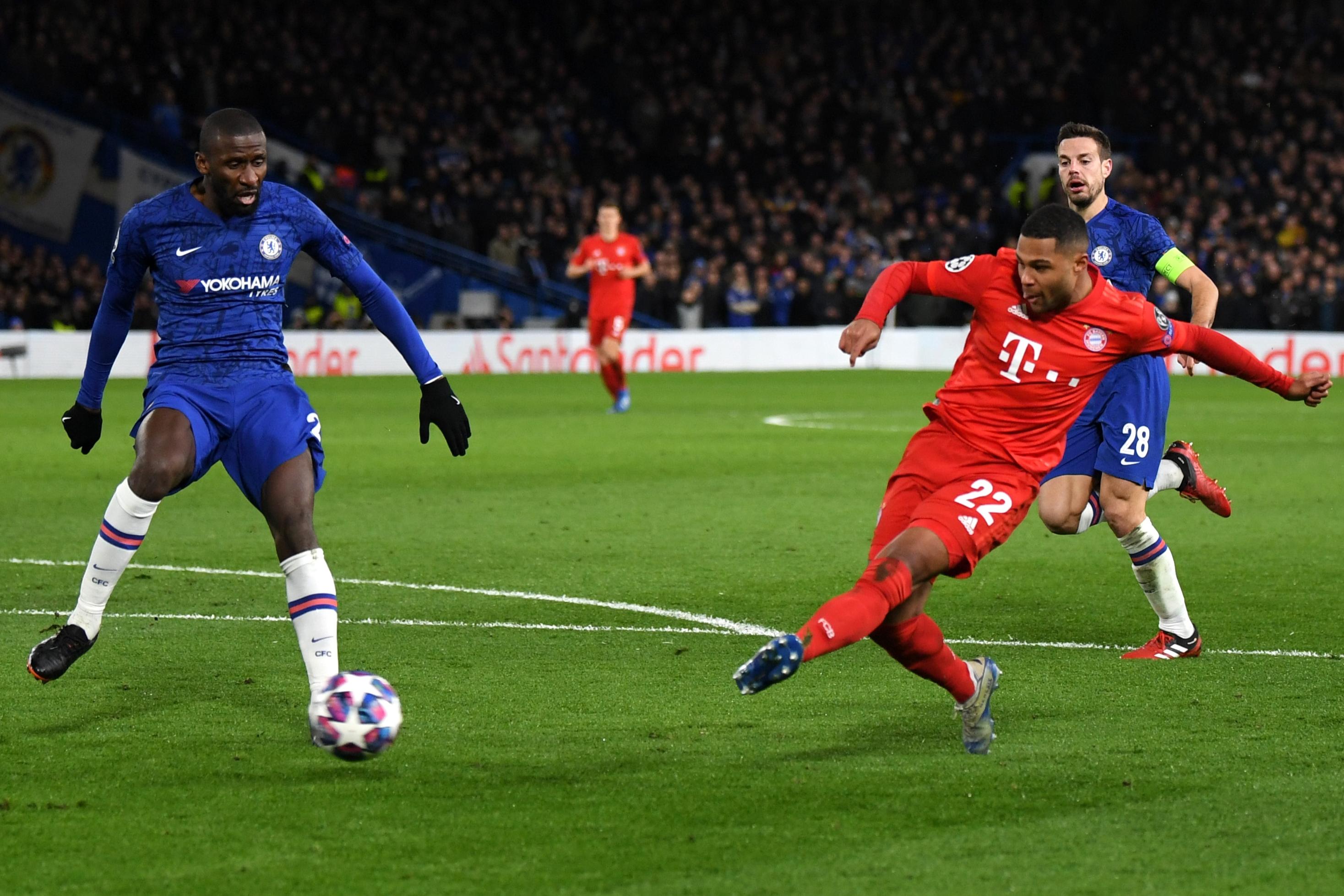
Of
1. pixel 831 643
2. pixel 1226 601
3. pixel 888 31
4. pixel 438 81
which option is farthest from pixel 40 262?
pixel 831 643

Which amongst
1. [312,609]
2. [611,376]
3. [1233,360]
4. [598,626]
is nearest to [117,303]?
[312,609]

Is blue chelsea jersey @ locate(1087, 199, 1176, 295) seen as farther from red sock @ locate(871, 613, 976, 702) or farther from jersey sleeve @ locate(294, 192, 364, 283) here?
jersey sleeve @ locate(294, 192, 364, 283)

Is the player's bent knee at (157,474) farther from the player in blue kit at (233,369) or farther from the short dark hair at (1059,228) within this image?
the short dark hair at (1059,228)

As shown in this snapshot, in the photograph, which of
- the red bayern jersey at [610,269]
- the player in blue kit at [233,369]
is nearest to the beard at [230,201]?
the player in blue kit at [233,369]

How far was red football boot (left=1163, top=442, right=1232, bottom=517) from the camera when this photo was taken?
7.68 metres

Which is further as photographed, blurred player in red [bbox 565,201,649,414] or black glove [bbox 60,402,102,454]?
blurred player in red [bbox 565,201,649,414]

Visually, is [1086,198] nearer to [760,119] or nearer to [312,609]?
[312,609]

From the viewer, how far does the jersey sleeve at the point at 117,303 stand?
579 centimetres

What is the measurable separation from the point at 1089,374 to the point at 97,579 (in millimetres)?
3192

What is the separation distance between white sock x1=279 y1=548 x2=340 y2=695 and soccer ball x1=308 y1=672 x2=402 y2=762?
1.01 ft

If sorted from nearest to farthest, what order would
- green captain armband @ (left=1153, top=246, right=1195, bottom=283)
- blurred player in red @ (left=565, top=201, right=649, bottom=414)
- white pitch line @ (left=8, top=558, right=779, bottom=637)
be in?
green captain armband @ (left=1153, top=246, right=1195, bottom=283), white pitch line @ (left=8, top=558, right=779, bottom=637), blurred player in red @ (left=565, top=201, right=649, bottom=414)

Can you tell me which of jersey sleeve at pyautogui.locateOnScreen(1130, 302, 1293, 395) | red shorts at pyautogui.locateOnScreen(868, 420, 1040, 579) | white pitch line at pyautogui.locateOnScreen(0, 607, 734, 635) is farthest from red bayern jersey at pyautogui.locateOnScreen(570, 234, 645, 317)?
red shorts at pyautogui.locateOnScreen(868, 420, 1040, 579)

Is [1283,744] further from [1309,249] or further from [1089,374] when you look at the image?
[1309,249]

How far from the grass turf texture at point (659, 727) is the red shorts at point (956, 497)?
62cm
